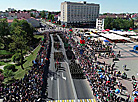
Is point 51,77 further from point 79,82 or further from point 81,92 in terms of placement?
point 81,92

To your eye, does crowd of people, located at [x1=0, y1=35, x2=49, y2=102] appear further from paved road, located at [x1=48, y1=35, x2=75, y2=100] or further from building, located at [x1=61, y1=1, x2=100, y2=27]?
building, located at [x1=61, y1=1, x2=100, y2=27]

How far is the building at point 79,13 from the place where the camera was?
381ft

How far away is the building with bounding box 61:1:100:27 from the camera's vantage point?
11606 centimetres

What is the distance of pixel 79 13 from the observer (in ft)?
396

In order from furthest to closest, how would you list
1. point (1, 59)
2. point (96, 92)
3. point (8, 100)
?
point (1, 59), point (96, 92), point (8, 100)

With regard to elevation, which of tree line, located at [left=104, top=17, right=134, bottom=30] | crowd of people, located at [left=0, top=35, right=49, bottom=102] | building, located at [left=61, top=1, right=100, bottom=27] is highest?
building, located at [left=61, top=1, right=100, bottom=27]

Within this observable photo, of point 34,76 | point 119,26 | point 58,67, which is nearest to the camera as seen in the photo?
point 34,76

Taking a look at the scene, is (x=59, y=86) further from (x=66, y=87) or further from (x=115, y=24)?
(x=115, y=24)

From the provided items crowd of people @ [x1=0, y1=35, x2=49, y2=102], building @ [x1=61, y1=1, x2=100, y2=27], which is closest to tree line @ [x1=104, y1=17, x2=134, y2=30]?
building @ [x1=61, y1=1, x2=100, y2=27]

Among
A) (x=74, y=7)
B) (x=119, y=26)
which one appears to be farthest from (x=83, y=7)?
(x=119, y=26)

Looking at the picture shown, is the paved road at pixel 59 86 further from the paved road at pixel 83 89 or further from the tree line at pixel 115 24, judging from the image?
the tree line at pixel 115 24

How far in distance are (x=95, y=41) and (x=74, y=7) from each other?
71.1m

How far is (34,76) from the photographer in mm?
22938

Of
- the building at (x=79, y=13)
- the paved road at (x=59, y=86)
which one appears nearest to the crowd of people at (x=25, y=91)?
the paved road at (x=59, y=86)
